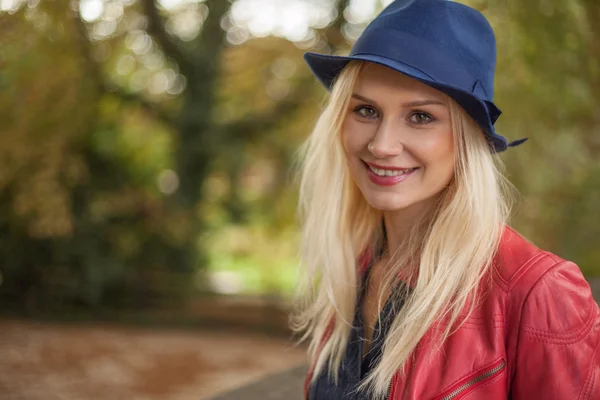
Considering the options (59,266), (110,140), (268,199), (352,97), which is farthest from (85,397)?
(352,97)

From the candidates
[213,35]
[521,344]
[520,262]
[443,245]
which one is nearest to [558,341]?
[521,344]

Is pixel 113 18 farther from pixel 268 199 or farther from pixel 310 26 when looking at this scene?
pixel 268 199

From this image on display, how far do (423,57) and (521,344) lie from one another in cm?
70

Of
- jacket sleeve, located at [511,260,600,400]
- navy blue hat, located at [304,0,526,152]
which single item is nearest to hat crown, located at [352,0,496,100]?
navy blue hat, located at [304,0,526,152]

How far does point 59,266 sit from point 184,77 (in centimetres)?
283

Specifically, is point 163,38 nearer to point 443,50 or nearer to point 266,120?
point 266,120

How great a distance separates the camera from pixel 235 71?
8352 millimetres

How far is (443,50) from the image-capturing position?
1.47 m

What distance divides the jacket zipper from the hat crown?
2.09 ft

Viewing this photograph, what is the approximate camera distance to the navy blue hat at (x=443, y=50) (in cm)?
144

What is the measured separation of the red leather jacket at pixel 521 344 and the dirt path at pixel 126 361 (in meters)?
3.29

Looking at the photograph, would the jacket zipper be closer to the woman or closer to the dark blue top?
the woman

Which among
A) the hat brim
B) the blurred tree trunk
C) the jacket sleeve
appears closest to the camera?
the jacket sleeve

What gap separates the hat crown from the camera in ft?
4.84
